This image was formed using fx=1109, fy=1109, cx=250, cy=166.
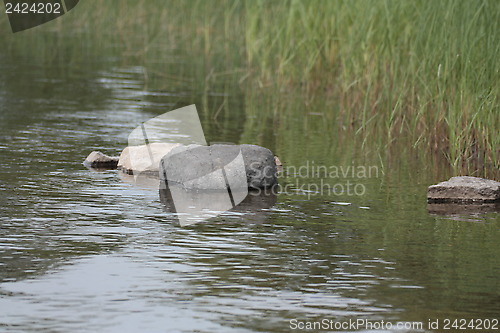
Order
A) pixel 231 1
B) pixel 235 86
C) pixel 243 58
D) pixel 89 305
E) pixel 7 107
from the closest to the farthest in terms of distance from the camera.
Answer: pixel 89 305
pixel 7 107
pixel 235 86
pixel 243 58
pixel 231 1

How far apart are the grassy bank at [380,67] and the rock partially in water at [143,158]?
2551 mm

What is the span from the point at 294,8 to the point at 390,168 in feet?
17.6

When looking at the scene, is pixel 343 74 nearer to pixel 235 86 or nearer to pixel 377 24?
pixel 377 24

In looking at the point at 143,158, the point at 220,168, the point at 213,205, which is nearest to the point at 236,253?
the point at 213,205

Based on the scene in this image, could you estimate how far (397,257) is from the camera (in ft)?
26.4

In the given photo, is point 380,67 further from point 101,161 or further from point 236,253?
point 236,253

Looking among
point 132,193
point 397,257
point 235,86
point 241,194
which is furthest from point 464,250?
point 235,86

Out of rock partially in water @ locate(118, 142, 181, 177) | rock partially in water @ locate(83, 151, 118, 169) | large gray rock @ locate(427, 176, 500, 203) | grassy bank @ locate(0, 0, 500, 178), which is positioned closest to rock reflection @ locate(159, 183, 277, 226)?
rock partially in water @ locate(118, 142, 181, 177)

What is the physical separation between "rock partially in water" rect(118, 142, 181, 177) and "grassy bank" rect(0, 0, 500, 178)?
8.37 feet

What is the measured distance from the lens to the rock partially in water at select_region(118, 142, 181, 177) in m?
11.2

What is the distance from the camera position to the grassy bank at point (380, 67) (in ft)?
37.1

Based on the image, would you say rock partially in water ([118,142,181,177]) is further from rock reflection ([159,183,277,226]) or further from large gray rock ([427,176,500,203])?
large gray rock ([427,176,500,203])

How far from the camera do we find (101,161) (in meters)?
11.5

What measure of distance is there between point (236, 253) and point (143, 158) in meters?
3.54
